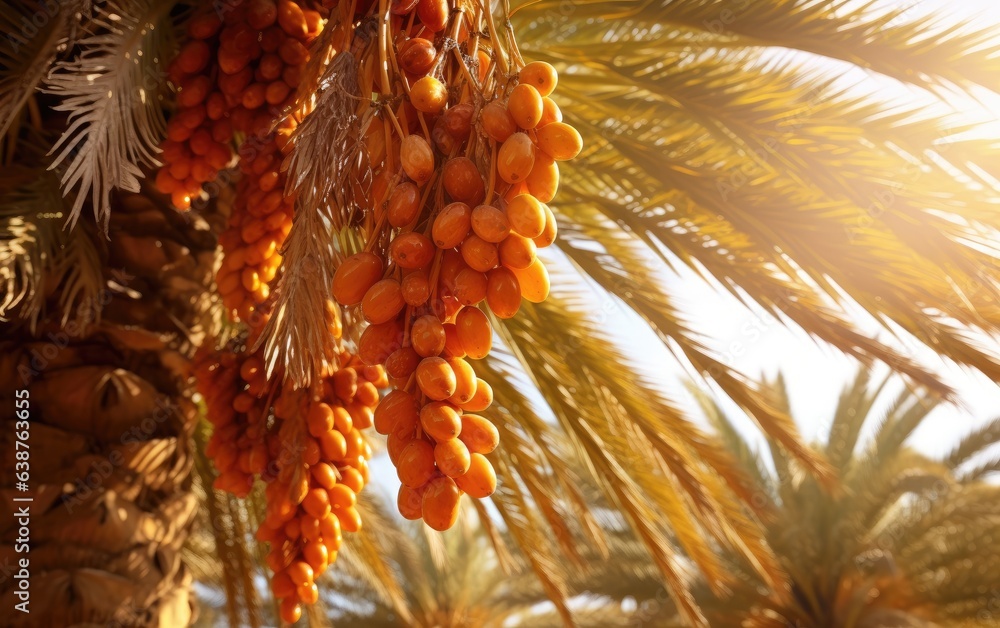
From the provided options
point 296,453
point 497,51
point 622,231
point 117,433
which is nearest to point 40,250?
point 117,433

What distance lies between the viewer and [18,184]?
2291mm

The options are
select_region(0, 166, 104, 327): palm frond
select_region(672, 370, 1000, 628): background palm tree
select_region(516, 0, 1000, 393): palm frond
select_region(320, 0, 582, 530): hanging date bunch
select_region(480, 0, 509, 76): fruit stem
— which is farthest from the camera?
select_region(672, 370, 1000, 628): background palm tree

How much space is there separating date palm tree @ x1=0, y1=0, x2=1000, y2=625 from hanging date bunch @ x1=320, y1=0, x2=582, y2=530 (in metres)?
0.50

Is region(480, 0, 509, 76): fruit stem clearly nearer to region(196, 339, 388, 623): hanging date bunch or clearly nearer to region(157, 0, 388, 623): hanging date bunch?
region(157, 0, 388, 623): hanging date bunch

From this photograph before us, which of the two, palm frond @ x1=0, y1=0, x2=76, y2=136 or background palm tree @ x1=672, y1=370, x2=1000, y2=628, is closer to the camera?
palm frond @ x1=0, y1=0, x2=76, y2=136

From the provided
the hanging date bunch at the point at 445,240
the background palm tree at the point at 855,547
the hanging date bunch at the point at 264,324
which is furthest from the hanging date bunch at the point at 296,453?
the background palm tree at the point at 855,547

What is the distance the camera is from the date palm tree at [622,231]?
1.92 metres

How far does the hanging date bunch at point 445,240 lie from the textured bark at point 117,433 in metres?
→ 1.32

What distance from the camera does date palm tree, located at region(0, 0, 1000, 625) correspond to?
75.8 inches

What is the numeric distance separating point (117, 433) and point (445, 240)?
5.15 ft

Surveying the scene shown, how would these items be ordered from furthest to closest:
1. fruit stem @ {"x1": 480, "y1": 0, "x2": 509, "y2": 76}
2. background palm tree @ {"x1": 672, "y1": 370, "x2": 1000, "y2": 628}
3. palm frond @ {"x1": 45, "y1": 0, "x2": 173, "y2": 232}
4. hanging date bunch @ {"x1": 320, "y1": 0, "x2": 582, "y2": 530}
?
1. background palm tree @ {"x1": 672, "y1": 370, "x2": 1000, "y2": 628}
2. palm frond @ {"x1": 45, "y1": 0, "x2": 173, "y2": 232}
3. fruit stem @ {"x1": 480, "y1": 0, "x2": 509, "y2": 76}
4. hanging date bunch @ {"x1": 320, "y1": 0, "x2": 582, "y2": 530}

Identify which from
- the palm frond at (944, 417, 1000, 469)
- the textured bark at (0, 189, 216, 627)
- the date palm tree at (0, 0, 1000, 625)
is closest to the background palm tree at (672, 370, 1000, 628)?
the palm frond at (944, 417, 1000, 469)

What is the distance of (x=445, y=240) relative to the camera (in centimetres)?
109

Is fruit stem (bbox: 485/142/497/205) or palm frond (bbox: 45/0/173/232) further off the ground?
palm frond (bbox: 45/0/173/232)
